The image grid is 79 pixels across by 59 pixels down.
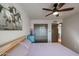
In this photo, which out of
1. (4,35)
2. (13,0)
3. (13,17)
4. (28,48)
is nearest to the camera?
(13,0)

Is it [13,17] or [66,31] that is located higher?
[13,17]

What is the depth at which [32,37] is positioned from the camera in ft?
4.66

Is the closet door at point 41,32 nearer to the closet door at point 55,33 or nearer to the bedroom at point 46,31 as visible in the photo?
the bedroom at point 46,31

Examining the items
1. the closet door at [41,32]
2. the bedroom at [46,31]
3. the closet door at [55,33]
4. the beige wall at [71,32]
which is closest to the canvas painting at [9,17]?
the bedroom at [46,31]

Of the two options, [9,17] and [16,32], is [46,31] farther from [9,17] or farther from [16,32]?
[9,17]

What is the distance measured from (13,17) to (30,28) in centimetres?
32

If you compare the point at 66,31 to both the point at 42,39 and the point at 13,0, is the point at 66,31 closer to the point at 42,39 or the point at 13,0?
the point at 42,39

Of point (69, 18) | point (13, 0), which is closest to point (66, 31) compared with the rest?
point (69, 18)

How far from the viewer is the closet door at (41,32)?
4.47 feet

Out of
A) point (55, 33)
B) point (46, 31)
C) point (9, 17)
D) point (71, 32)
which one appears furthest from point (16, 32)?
point (71, 32)

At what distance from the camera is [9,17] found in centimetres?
107

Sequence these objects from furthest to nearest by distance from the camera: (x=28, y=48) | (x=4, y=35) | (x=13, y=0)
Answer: (x=28, y=48) → (x=4, y=35) → (x=13, y=0)

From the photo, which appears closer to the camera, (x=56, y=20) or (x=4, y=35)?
(x=4, y=35)

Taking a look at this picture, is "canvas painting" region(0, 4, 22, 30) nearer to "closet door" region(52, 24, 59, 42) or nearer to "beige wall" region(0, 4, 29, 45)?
"beige wall" region(0, 4, 29, 45)
